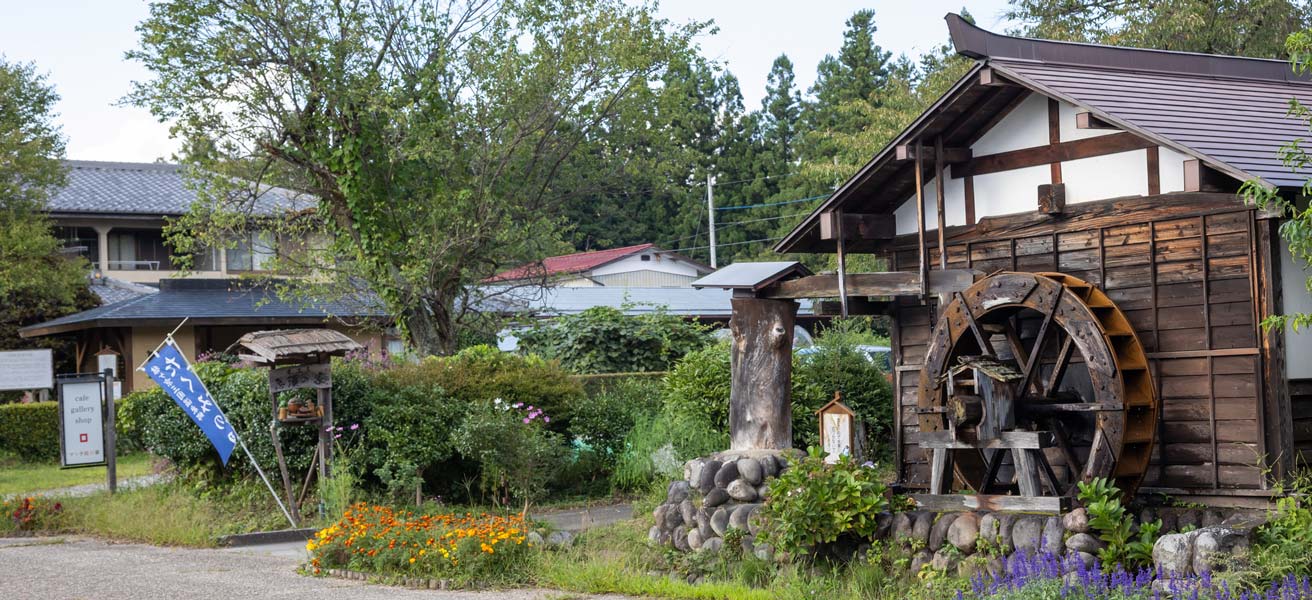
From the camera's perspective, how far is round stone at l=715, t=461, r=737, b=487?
11.9 metres

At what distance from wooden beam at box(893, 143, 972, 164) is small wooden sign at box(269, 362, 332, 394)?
6667mm

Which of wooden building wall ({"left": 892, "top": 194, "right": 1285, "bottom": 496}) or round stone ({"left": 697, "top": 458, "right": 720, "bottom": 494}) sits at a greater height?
wooden building wall ({"left": 892, "top": 194, "right": 1285, "bottom": 496})

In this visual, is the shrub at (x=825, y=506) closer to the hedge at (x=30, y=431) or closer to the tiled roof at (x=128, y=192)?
the hedge at (x=30, y=431)

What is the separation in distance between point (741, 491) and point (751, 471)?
244mm

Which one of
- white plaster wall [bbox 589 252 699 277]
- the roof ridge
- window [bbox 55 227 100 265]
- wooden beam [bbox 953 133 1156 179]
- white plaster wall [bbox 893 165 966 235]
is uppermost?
window [bbox 55 227 100 265]

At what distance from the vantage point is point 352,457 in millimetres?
14477

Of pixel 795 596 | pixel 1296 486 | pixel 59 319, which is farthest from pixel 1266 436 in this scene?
pixel 59 319

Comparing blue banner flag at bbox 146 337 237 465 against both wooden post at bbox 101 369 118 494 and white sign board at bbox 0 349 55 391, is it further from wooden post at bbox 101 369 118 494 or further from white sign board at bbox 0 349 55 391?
white sign board at bbox 0 349 55 391

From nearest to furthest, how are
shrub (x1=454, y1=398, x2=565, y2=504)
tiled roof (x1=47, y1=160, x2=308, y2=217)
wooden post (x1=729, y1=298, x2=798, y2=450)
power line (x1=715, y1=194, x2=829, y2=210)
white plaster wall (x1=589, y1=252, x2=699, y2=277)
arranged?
1. wooden post (x1=729, y1=298, x2=798, y2=450)
2. shrub (x1=454, y1=398, x2=565, y2=504)
3. tiled roof (x1=47, y1=160, x2=308, y2=217)
4. white plaster wall (x1=589, y1=252, x2=699, y2=277)
5. power line (x1=715, y1=194, x2=829, y2=210)

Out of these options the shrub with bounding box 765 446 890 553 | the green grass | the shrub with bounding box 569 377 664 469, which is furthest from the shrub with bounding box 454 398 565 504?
the green grass

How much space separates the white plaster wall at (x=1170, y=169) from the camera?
403 inches

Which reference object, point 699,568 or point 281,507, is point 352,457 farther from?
point 699,568

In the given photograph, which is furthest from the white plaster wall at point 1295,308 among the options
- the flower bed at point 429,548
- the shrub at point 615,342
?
the shrub at point 615,342

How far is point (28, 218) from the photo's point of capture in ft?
84.7
